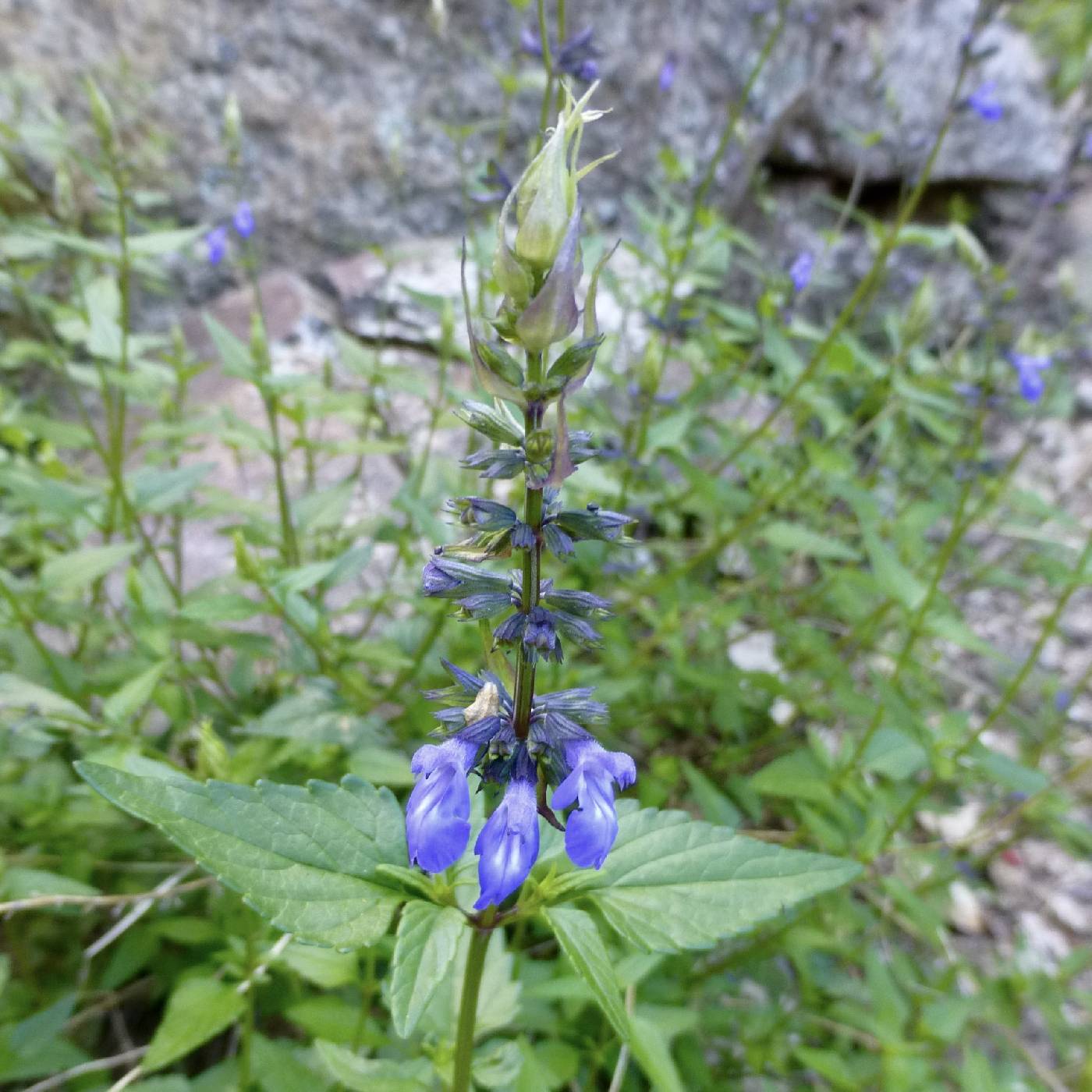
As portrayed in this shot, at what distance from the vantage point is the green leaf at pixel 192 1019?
1.71 m

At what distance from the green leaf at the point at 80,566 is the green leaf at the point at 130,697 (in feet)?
1.71

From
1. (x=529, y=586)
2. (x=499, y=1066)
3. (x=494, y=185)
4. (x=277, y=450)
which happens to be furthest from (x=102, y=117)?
(x=499, y=1066)

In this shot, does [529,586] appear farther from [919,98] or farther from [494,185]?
[919,98]

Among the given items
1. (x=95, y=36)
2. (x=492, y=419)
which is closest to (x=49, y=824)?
(x=492, y=419)

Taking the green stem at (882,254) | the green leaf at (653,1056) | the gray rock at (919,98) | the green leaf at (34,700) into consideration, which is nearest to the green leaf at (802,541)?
the green stem at (882,254)

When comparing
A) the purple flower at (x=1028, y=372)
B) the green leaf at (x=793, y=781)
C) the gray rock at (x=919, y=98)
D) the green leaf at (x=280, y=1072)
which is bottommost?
the green leaf at (x=280, y=1072)

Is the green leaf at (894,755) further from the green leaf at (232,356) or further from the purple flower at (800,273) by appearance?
the green leaf at (232,356)

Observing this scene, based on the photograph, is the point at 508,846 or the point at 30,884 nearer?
the point at 508,846

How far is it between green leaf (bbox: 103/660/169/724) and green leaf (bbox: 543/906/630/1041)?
1.40 m

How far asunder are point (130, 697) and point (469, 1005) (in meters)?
→ 1.32

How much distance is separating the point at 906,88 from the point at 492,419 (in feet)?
24.6

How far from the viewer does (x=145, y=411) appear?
427cm

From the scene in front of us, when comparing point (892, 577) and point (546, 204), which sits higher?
point (546, 204)

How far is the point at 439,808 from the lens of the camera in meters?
1.04
